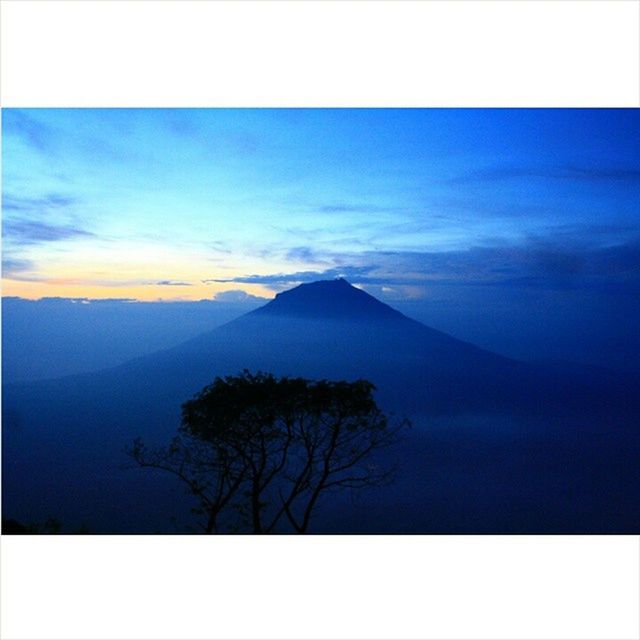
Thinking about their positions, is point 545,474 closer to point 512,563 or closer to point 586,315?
point 512,563

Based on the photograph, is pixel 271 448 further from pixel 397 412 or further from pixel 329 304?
pixel 329 304
